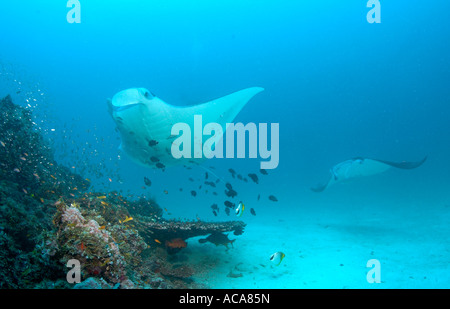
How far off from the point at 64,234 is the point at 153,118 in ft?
11.8

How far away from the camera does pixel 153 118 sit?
564cm

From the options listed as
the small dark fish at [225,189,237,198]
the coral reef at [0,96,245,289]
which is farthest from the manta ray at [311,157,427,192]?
the coral reef at [0,96,245,289]

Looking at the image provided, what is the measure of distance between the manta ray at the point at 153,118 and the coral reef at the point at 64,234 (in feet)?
5.71

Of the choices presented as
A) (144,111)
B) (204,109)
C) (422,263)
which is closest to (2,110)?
(144,111)

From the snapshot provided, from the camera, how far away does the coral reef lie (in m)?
2.44

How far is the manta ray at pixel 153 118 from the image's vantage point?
17.1 feet

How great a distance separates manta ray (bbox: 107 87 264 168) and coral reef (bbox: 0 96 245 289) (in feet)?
5.71

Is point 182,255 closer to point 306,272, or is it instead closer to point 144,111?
point 306,272
